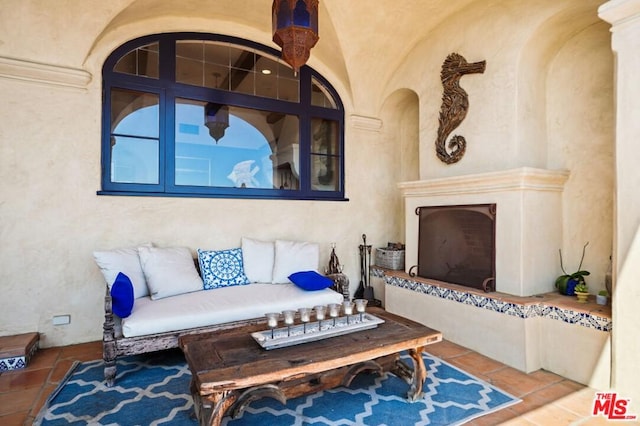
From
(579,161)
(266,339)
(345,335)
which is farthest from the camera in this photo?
(579,161)

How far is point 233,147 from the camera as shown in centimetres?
416

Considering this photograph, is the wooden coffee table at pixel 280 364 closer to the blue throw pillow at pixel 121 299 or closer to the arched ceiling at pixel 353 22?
the blue throw pillow at pixel 121 299

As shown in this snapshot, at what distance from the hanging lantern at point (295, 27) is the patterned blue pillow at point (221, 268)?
221 cm

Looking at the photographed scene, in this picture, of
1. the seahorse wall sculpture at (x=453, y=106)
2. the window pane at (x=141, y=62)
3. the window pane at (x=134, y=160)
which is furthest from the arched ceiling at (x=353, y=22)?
the window pane at (x=134, y=160)

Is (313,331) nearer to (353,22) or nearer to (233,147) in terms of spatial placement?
(233,147)

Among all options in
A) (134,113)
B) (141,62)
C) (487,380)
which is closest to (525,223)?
(487,380)

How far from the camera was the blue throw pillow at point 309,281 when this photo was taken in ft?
11.5

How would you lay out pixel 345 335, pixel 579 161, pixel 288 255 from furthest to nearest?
pixel 288 255
pixel 579 161
pixel 345 335

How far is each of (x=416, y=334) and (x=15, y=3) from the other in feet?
14.3

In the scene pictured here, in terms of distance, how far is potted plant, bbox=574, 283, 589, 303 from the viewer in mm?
2834

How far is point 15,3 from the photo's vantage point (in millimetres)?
3061

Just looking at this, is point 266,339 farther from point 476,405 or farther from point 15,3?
point 15,3

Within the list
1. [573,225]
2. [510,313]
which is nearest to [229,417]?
[510,313]

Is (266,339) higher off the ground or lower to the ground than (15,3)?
lower
